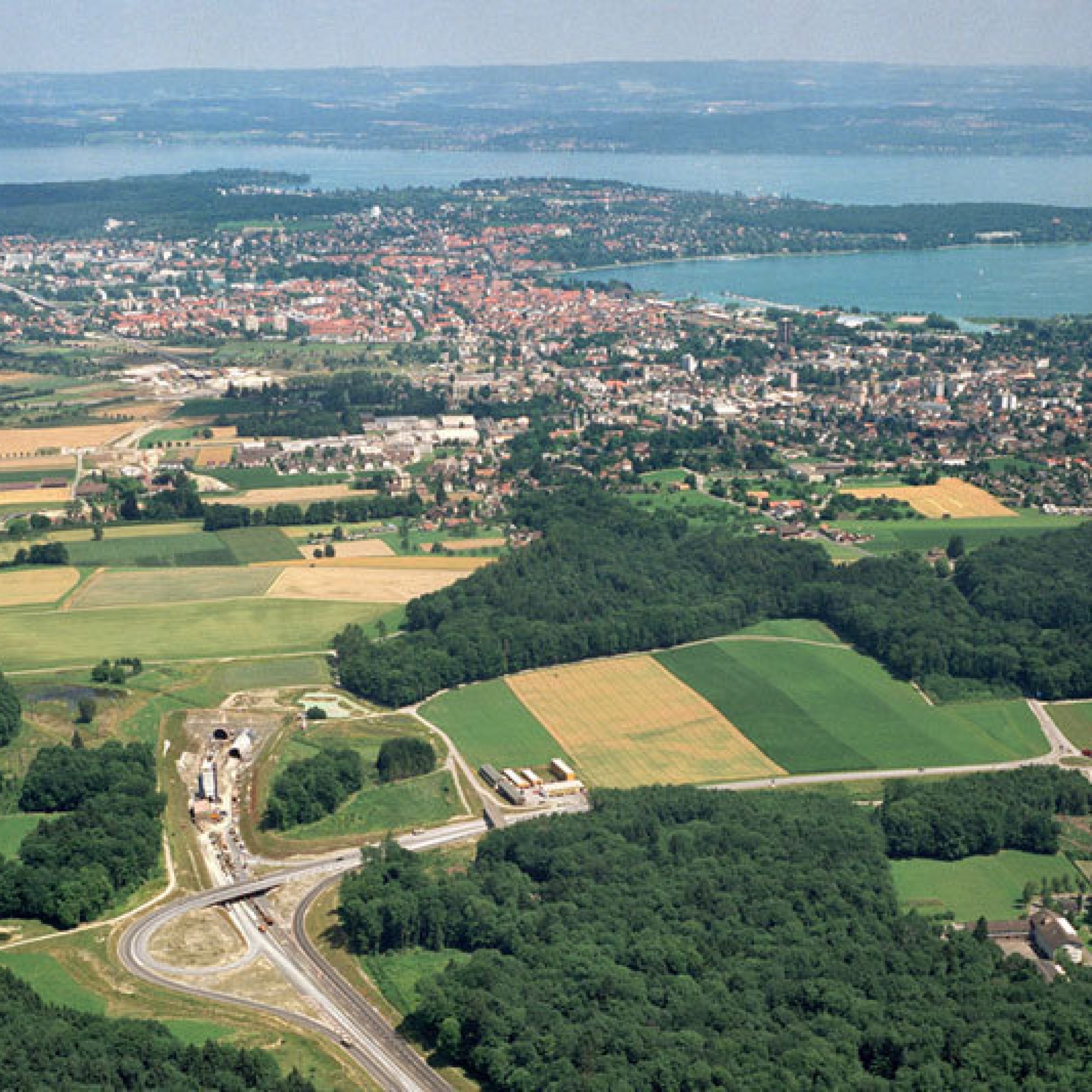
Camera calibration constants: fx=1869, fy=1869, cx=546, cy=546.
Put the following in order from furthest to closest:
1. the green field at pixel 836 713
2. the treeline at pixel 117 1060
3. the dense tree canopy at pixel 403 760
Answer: the green field at pixel 836 713 → the dense tree canopy at pixel 403 760 → the treeline at pixel 117 1060

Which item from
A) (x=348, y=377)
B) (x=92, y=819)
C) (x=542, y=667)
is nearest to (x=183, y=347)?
(x=348, y=377)

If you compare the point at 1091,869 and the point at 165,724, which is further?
the point at 165,724

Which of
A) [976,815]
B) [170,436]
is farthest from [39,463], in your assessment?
[976,815]

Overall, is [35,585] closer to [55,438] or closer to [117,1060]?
[55,438]

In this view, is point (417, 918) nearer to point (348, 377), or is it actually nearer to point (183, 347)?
point (348, 377)

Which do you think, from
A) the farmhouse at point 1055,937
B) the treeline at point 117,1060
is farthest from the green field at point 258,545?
the farmhouse at point 1055,937

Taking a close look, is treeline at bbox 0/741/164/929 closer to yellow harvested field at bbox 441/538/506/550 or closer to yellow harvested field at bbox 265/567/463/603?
yellow harvested field at bbox 265/567/463/603

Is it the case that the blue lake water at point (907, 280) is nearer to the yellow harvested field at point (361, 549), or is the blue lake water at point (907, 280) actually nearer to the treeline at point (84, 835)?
the yellow harvested field at point (361, 549)
